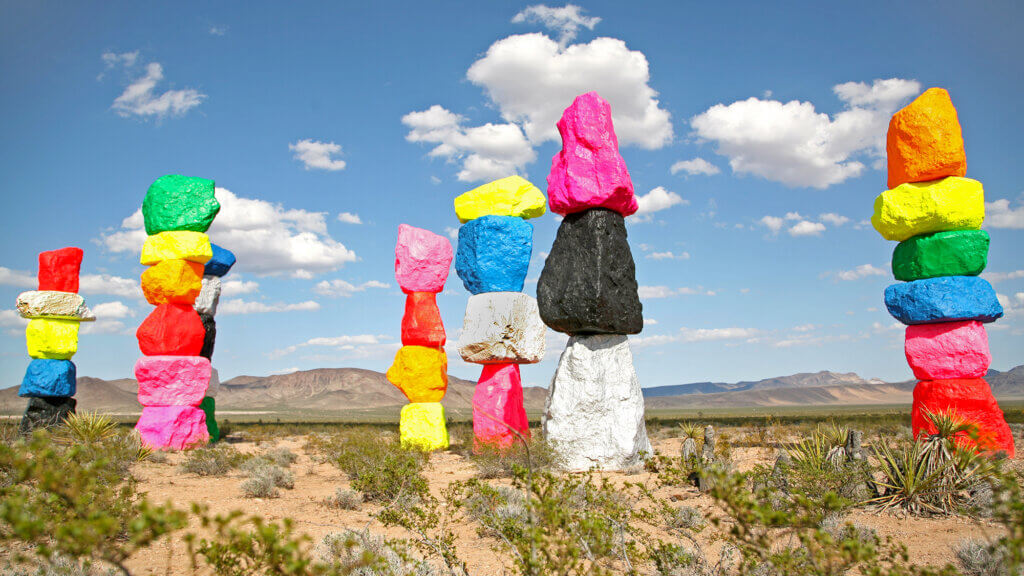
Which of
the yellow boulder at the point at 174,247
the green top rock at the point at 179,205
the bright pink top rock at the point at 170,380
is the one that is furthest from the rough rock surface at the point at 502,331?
the green top rock at the point at 179,205

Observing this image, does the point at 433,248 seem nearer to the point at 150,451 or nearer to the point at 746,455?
the point at 150,451

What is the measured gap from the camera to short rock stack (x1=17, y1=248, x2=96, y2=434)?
1381 cm

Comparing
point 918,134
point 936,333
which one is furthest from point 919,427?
point 918,134

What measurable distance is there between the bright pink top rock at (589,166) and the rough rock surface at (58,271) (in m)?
12.1

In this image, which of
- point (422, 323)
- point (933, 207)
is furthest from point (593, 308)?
point (933, 207)

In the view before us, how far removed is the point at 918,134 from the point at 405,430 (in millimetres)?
10912

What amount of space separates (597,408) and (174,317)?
9.16m

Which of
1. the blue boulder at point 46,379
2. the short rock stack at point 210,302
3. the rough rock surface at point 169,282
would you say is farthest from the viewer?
the short rock stack at point 210,302

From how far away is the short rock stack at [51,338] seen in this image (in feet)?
45.3

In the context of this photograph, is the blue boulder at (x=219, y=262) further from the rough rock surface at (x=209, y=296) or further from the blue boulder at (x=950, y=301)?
the blue boulder at (x=950, y=301)

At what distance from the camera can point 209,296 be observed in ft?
50.6

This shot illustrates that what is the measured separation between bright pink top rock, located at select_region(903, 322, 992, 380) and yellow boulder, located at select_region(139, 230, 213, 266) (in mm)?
13838

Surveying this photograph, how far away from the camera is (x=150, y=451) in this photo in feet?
37.4

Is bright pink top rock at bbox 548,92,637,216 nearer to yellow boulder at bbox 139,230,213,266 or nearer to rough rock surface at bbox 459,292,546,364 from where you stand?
rough rock surface at bbox 459,292,546,364
